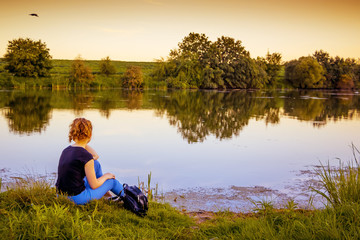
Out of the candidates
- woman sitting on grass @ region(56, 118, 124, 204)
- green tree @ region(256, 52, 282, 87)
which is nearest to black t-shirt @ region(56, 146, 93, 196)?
woman sitting on grass @ region(56, 118, 124, 204)

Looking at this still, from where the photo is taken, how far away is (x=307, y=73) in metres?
66.0

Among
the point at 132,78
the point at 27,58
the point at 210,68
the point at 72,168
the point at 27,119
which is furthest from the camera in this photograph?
the point at 210,68

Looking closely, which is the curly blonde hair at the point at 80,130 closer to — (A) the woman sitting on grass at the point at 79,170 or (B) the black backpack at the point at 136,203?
(A) the woman sitting on grass at the point at 79,170

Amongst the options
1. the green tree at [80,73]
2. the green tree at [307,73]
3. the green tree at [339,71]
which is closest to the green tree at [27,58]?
the green tree at [80,73]

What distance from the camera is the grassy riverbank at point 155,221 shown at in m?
3.56

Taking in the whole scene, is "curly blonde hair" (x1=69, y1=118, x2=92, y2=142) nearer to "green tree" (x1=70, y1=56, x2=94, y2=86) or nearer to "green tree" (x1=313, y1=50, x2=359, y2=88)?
"green tree" (x1=70, y1=56, x2=94, y2=86)

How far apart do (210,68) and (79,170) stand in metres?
51.1

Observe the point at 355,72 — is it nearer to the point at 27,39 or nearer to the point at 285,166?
the point at 27,39

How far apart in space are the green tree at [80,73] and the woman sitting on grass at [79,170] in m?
41.8

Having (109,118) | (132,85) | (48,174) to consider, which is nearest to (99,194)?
(48,174)

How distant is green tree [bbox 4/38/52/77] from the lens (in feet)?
143

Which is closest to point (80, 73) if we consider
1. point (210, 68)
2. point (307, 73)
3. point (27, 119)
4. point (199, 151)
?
point (210, 68)

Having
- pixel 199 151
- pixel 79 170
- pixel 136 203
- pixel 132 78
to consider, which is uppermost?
pixel 132 78

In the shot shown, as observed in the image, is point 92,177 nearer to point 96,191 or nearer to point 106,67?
point 96,191
